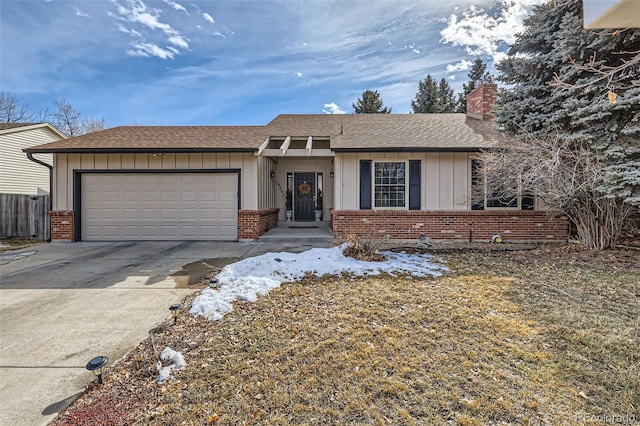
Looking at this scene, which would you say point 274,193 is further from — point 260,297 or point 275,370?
point 275,370

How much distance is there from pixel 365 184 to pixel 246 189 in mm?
3746

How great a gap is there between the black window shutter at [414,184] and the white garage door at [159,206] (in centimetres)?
551

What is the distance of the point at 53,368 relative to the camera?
2773 mm

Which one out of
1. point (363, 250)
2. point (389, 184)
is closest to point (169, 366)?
point (363, 250)

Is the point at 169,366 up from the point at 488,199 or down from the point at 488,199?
down

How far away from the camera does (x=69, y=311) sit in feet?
13.4

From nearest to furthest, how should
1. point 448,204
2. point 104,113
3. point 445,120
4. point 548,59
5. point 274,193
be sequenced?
point 548,59, point 448,204, point 445,120, point 274,193, point 104,113

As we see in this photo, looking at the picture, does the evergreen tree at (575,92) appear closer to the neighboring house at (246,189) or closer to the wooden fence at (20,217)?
the neighboring house at (246,189)

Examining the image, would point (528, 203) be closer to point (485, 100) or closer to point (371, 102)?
point (485, 100)

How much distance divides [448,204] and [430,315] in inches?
249

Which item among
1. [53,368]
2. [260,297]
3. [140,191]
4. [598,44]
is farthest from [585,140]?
[140,191]

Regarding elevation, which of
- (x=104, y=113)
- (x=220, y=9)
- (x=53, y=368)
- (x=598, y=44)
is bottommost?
(x=53, y=368)

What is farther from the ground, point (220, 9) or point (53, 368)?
point (220, 9)

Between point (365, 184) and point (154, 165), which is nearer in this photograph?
point (365, 184)
